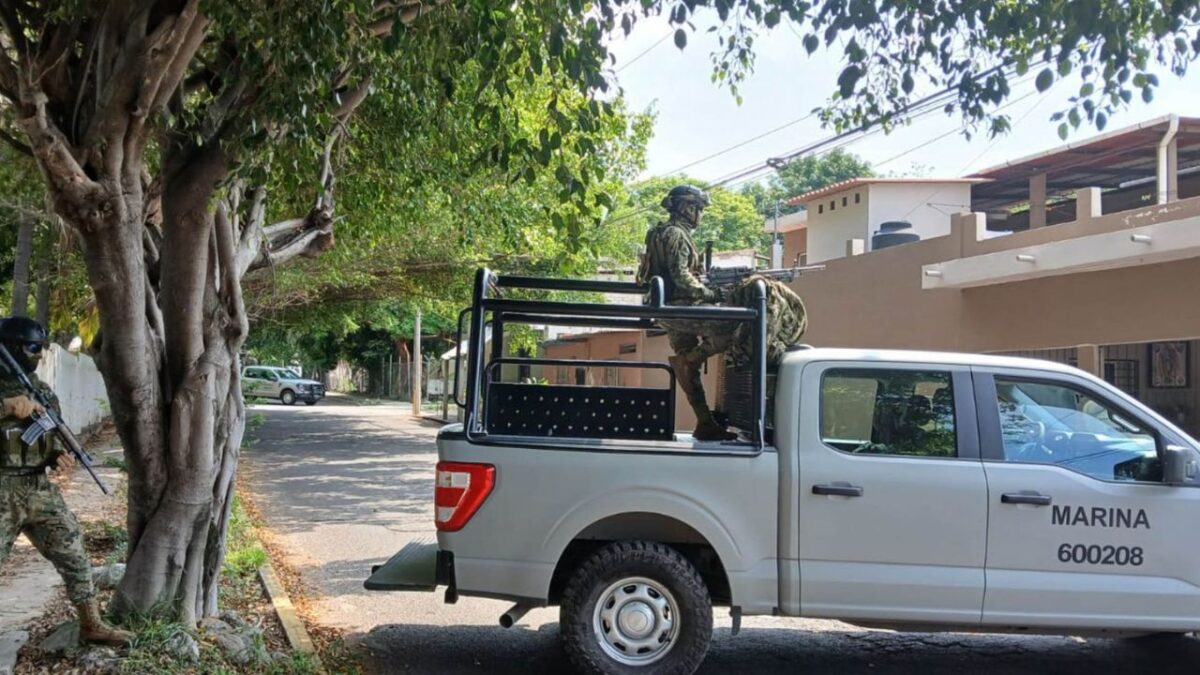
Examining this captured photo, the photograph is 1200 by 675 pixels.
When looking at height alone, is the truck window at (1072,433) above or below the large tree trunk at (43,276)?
below

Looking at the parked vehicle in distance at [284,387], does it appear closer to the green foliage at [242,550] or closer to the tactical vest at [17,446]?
the green foliage at [242,550]

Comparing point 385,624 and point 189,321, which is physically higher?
point 189,321

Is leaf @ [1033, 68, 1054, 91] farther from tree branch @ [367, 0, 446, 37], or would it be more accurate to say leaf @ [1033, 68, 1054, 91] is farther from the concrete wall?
the concrete wall

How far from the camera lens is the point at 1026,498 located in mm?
5105

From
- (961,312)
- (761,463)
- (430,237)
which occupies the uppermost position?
(430,237)

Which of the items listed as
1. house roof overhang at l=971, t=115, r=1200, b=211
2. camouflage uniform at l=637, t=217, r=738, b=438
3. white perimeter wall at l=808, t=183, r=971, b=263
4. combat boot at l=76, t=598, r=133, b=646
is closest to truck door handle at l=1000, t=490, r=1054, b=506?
camouflage uniform at l=637, t=217, r=738, b=438

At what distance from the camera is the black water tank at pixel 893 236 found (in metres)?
16.9

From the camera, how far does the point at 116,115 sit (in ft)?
16.6

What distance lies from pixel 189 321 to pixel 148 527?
113cm

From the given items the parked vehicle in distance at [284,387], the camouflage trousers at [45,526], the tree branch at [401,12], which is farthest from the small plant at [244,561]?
the parked vehicle in distance at [284,387]

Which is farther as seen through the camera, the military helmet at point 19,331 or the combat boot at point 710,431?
the combat boot at point 710,431

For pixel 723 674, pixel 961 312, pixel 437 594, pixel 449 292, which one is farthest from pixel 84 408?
pixel 723 674

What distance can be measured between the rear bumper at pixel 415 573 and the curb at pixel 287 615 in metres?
0.58

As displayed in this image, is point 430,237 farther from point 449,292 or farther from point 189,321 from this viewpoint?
point 189,321
